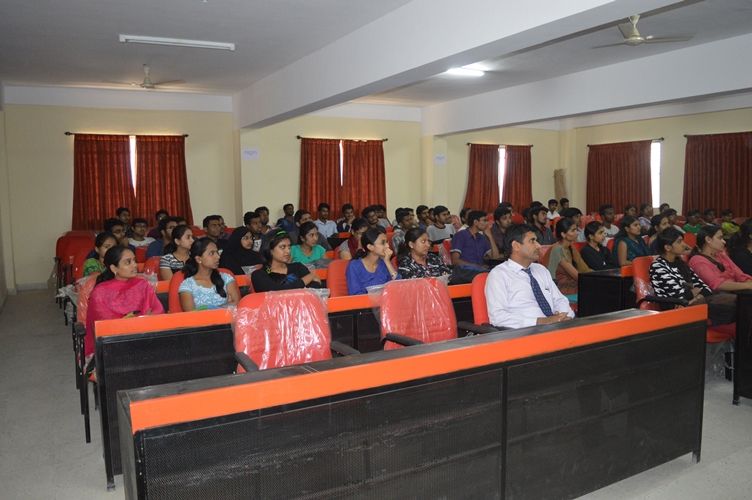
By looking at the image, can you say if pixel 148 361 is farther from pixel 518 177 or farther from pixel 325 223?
pixel 518 177

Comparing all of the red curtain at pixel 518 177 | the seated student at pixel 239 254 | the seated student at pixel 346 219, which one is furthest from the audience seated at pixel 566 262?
the red curtain at pixel 518 177

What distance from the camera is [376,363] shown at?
79.3 inches

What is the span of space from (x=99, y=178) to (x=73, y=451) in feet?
22.8

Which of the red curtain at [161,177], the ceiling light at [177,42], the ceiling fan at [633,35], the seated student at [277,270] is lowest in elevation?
the seated student at [277,270]

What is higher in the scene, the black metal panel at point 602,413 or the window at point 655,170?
the window at point 655,170

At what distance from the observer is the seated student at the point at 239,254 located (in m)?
5.66

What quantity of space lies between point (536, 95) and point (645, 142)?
4.51 m

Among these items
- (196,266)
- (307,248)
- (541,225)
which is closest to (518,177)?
(541,225)

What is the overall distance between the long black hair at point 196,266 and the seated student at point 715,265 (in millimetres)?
3279

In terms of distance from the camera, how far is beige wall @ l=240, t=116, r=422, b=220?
394 inches

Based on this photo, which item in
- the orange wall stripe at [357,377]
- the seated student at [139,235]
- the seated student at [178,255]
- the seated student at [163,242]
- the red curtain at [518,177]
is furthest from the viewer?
the red curtain at [518,177]

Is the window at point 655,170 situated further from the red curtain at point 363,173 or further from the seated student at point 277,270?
the seated student at point 277,270

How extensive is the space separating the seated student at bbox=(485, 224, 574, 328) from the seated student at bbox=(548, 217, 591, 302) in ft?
5.80

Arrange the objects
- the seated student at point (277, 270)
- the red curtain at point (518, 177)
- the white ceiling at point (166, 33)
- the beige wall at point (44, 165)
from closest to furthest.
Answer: the seated student at point (277, 270), the white ceiling at point (166, 33), the beige wall at point (44, 165), the red curtain at point (518, 177)
